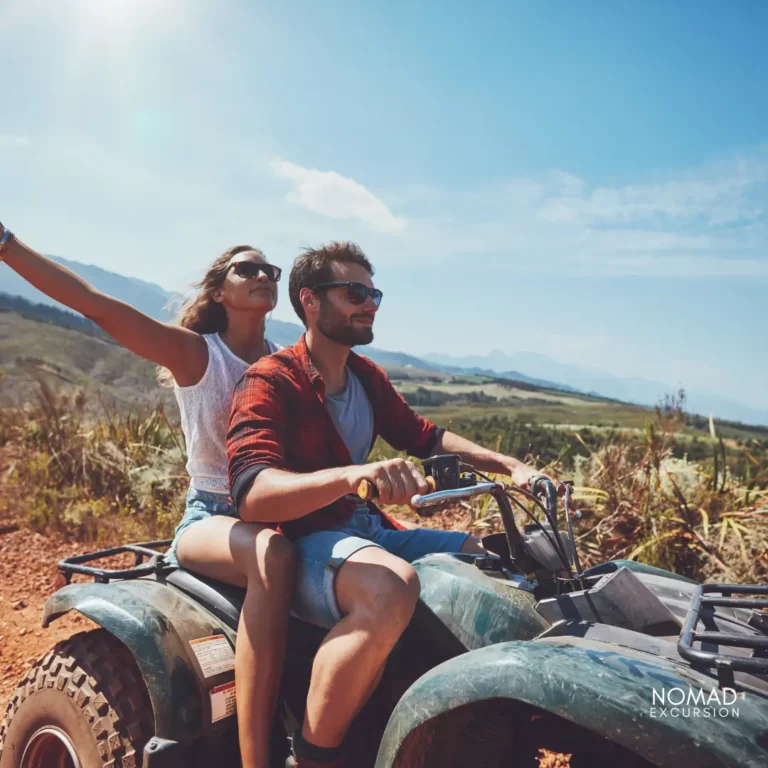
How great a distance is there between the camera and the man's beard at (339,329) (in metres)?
2.59

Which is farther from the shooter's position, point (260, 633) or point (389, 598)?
point (260, 633)

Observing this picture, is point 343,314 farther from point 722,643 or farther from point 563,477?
point 563,477

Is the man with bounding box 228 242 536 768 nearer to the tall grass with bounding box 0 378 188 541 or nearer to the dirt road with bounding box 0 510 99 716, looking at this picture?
the dirt road with bounding box 0 510 99 716

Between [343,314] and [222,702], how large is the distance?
141 centimetres

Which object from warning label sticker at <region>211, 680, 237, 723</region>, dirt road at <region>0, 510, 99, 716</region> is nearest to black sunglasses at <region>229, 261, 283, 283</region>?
warning label sticker at <region>211, 680, 237, 723</region>

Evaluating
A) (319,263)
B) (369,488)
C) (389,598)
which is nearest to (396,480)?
(369,488)

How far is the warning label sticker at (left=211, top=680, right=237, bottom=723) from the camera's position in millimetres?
2098

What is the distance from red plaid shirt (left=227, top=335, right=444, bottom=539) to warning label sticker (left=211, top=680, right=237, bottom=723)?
1.69ft

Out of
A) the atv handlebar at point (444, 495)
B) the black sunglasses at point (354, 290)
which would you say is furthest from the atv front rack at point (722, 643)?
the black sunglasses at point (354, 290)

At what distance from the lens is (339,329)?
8.50ft

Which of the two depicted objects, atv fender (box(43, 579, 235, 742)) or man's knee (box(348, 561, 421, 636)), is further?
atv fender (box(43, 579, 235, 742))

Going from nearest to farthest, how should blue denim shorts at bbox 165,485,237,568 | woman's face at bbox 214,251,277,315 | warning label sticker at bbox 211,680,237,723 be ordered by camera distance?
warning label sticker at bbox 211,680,237,723, blue denim shorts at bbox 165,485,237,568, woman's face at bbox 214,251,277,315

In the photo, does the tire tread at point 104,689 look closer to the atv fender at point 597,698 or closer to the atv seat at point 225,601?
the atv seat at point 225,601

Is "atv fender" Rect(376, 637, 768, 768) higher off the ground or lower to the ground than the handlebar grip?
lower
